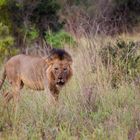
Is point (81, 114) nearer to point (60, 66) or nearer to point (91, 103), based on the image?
point (91, 103)

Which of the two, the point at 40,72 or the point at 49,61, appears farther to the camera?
the point at 40,72

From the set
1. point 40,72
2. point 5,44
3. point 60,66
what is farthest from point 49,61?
point 5,44

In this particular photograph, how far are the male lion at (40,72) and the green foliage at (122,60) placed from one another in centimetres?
92

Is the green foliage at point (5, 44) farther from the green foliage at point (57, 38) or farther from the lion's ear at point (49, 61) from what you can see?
the lion's ear at point (49, 61)

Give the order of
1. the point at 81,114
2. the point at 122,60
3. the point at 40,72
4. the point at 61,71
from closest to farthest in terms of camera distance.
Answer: the point at 81,114
the point at 61,71
the point at 40,72
the point at 122,60

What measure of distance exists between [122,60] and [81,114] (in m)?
2.79

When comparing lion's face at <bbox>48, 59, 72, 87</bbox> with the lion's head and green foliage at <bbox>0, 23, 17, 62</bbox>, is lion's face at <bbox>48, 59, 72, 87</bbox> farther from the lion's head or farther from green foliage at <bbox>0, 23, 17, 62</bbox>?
green foliage at <bbox>0, 23, 17, 62</bbox>

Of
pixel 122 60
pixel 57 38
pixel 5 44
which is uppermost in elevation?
pixel 57 38

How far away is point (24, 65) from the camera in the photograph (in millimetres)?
9172

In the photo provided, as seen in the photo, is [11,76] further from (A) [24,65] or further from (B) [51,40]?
(B) [51,40]

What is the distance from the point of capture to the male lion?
8180mm

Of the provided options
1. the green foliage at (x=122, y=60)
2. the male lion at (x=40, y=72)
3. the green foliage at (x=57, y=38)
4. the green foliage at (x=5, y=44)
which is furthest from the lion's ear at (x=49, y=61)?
the green foliage at (x=57, y=38)

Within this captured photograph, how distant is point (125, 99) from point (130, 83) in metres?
0.97

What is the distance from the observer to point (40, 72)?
874 cm
